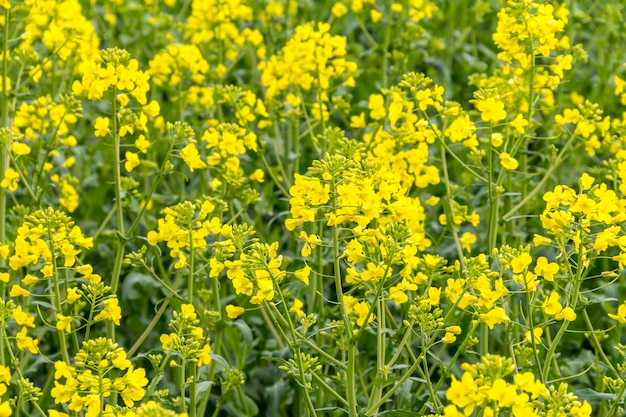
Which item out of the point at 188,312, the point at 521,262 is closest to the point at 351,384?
the point at 188,312

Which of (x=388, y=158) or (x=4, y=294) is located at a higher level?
(x=388, y=158)

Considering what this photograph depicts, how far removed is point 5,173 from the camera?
217 inches

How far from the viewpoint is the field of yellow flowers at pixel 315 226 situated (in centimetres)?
416

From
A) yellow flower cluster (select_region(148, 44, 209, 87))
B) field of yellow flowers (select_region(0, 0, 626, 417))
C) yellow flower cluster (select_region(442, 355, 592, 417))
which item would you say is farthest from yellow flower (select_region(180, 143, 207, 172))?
yellow flower cluster (select_region(442, 355, 592, 417))

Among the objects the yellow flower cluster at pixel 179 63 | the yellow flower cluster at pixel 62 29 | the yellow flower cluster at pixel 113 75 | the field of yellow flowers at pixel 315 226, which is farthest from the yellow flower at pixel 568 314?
the yellow flower cluster at pixel 62 29

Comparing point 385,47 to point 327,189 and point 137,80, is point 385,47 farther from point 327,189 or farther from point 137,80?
point 327,189

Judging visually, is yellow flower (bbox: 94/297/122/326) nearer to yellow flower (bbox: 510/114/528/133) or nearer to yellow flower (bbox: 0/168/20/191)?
yellow flower (bbox: 0/168/20/191)

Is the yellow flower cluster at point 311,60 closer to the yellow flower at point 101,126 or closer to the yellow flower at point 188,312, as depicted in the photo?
the yellow flower at point 101,126

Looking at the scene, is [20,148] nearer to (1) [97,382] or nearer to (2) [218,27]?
(2) [218,27]

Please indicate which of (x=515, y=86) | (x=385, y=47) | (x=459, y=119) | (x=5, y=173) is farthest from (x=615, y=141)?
(x=5, y=173)

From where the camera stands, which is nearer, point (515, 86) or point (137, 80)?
point (137, 80)

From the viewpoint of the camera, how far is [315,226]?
540 cm

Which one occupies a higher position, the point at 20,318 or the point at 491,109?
the point at 491,109

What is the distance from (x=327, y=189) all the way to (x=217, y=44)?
328 centimetres
